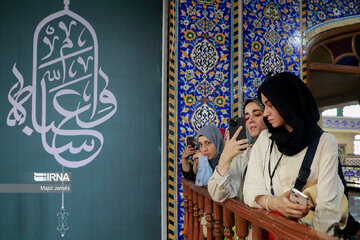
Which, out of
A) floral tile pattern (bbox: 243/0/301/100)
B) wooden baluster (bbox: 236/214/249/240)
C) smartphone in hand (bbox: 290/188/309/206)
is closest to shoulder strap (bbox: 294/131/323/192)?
smartphone in hand (bbox: 290/188/309/206)

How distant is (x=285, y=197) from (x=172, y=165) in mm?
1780

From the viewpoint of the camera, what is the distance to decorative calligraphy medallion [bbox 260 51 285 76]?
309 cm

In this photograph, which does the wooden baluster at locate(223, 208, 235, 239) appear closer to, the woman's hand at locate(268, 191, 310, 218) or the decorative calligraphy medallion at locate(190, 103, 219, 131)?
the woman's hand at locate(268, 191, 310, 218)

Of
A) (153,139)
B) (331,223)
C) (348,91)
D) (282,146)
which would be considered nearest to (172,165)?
(153,139)

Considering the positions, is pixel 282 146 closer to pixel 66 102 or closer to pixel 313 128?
pixel 313 128

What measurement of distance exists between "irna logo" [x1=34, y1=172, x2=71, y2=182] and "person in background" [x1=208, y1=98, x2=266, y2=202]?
71.1 inches

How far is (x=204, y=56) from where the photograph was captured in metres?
2.96

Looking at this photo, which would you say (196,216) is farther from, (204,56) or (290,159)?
(204,56)

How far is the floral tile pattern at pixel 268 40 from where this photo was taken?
305 centimetres

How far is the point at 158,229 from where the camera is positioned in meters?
2.93

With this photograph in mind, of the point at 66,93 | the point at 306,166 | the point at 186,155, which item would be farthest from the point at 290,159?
the point at 66,93

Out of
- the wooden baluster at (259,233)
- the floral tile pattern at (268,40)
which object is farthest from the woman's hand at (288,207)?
the floral tile pattern at (268,40)

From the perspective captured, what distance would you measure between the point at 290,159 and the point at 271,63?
202 centimetres

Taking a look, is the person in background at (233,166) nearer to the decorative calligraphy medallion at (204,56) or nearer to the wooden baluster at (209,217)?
the wooden baluster at (209,217)
